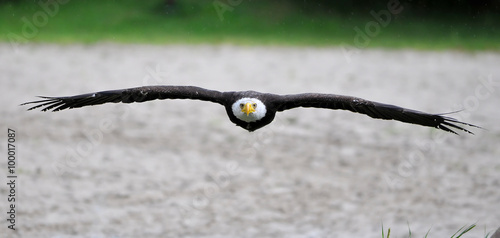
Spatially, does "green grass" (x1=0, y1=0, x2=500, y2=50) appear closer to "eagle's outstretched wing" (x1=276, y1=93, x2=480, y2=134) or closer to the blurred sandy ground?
the blurred sandy ground

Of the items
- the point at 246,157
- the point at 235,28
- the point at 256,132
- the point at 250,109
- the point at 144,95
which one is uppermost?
the point at 235,28

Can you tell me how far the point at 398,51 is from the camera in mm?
19625

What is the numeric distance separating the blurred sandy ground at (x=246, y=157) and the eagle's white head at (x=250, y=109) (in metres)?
3.72

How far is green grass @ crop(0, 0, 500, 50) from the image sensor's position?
19.8 m

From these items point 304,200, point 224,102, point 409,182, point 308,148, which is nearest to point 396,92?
point 308,148

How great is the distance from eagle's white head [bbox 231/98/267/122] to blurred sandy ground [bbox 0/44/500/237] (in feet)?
12.2

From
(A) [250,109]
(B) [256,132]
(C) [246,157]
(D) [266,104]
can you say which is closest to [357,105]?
(D) [266,104]

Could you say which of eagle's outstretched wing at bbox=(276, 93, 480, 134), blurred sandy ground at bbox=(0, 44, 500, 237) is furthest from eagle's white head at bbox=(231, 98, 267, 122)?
blurred sandy ground at bbox=(0, 44, 500, 237)

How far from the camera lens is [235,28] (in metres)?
19.9

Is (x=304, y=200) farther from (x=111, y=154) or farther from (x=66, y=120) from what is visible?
(x=66, y=120)

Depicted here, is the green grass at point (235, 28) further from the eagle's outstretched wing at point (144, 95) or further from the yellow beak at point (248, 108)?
the yellow beak at point (248, 108)

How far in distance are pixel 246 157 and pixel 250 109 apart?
→ 6679 millimetres

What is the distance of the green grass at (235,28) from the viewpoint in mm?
19828

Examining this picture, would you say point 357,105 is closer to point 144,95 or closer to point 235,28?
point 144,95
